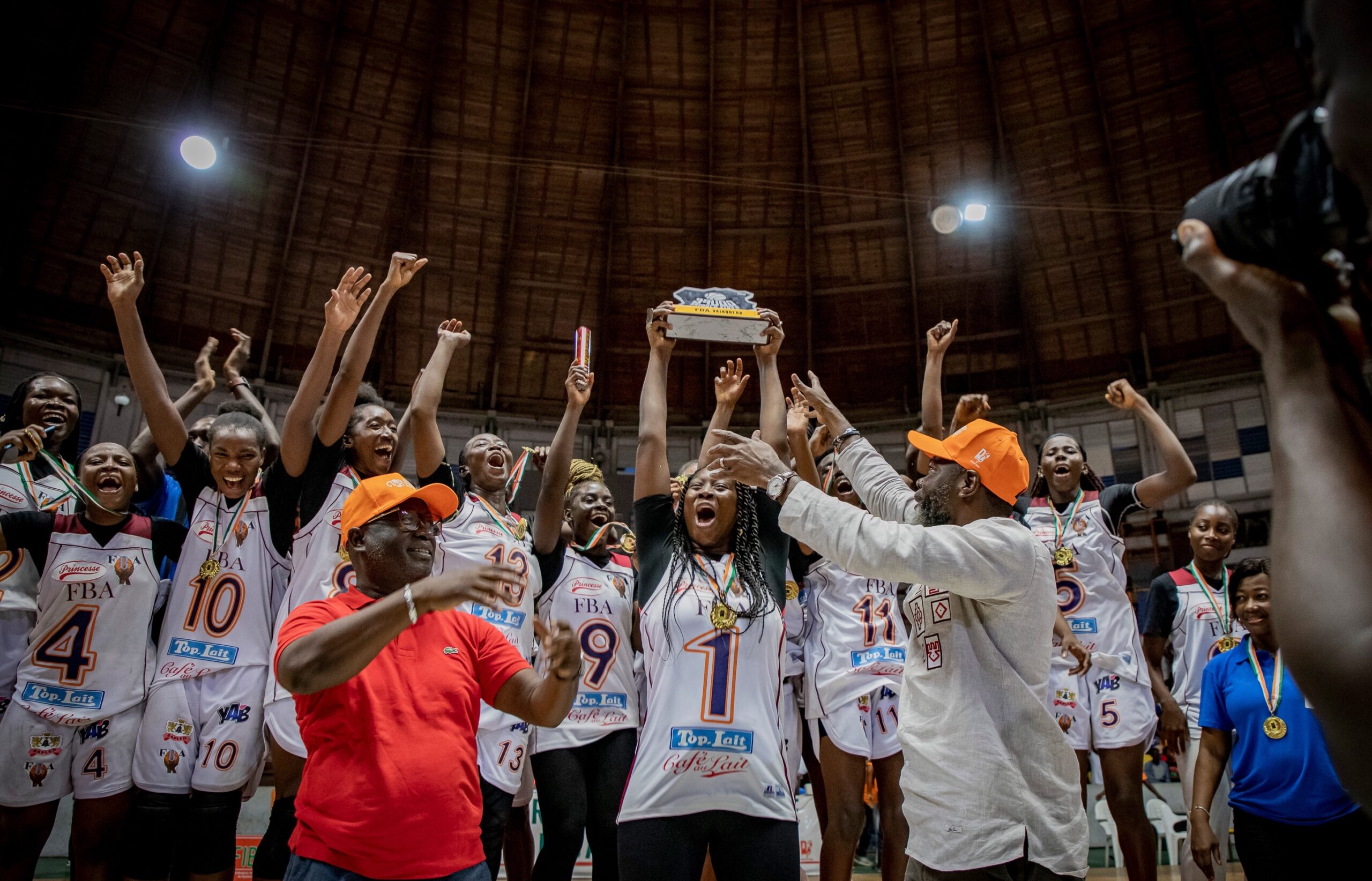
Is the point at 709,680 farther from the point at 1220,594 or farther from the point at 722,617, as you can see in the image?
the point at 1220,594

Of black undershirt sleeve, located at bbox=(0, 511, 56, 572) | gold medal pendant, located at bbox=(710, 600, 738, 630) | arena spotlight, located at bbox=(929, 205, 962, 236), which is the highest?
arena spotlight, located at bbox=(929, 205, 962, 236)

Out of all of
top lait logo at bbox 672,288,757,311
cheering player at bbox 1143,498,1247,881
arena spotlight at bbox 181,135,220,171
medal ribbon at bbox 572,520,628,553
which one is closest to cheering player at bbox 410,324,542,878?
medal ribbon at bbox 572,520,628,553

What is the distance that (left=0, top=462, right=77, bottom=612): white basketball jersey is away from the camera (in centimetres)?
430

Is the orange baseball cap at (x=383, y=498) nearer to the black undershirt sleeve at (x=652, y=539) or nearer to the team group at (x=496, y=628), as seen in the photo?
the team group at (x=496, y=628)

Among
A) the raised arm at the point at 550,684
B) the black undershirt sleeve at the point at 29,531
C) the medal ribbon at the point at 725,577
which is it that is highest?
the black undershirt sleeve at the point at 29,531

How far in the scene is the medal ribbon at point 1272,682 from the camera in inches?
150

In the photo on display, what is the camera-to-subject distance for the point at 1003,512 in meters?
3.00

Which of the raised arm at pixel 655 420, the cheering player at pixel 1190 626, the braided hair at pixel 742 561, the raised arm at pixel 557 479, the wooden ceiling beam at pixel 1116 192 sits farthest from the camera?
the wooden ceiling beam at pixel 1116 192

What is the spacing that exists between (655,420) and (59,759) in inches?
121

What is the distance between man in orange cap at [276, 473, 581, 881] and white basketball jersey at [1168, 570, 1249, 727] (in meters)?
4.78

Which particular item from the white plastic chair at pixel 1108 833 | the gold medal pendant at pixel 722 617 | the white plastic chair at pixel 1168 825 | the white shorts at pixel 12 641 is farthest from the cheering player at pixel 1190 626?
the white shorts at pixel 12 641

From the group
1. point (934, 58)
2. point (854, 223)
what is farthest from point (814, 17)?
point (854, 223)

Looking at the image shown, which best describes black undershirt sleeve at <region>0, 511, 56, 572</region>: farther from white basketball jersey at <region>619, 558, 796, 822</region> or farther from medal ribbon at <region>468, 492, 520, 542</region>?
white basketball jersey at <region>619, 558, 796, 822</region>

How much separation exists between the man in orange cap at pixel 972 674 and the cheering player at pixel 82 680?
311cm
